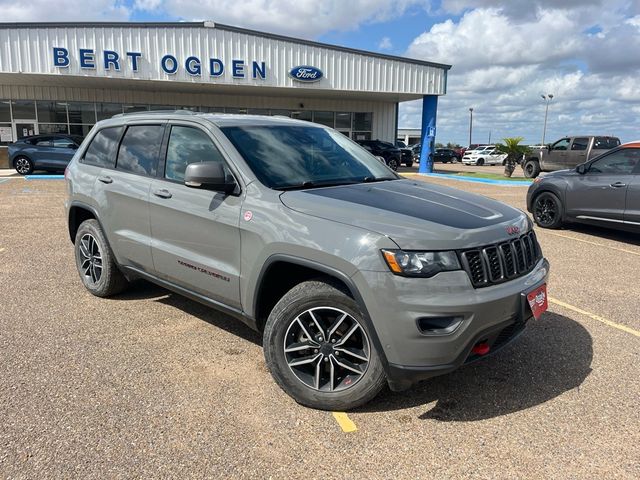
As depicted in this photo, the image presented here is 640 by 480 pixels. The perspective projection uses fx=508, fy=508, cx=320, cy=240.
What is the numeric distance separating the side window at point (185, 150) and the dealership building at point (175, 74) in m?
19.3

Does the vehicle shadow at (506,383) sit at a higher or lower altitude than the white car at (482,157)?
lower

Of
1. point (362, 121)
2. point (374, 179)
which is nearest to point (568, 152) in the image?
point (362, 121)

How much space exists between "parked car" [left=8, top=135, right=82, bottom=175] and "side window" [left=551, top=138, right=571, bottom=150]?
19092 mm

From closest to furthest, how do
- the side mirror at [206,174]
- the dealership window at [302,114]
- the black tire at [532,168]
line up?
the side mirror at [206,174], the black tire at [532,168], the dealership window at [302,114]

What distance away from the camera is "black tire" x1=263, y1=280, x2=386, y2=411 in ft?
9.48

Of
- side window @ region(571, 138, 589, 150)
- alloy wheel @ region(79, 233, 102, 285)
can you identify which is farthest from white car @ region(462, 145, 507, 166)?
alloy wheel @ region(79, 233, 102, 285)

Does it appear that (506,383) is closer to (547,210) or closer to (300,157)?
(300,157)

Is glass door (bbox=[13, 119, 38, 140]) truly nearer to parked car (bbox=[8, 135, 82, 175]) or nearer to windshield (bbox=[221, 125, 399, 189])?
parked car (bbox=[8, 135, 82, 175])

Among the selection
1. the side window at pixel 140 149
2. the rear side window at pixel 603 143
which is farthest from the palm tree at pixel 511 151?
the side window at pixel 140 149

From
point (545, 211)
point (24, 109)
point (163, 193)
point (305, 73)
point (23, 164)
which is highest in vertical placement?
point (305, 73)

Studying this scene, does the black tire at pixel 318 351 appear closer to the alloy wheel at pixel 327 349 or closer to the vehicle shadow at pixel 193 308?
the alloy wheel at pixel 327 349

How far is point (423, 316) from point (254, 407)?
122 cm

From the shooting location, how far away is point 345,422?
116 inches

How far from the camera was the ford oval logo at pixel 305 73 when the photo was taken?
23.5 meters
